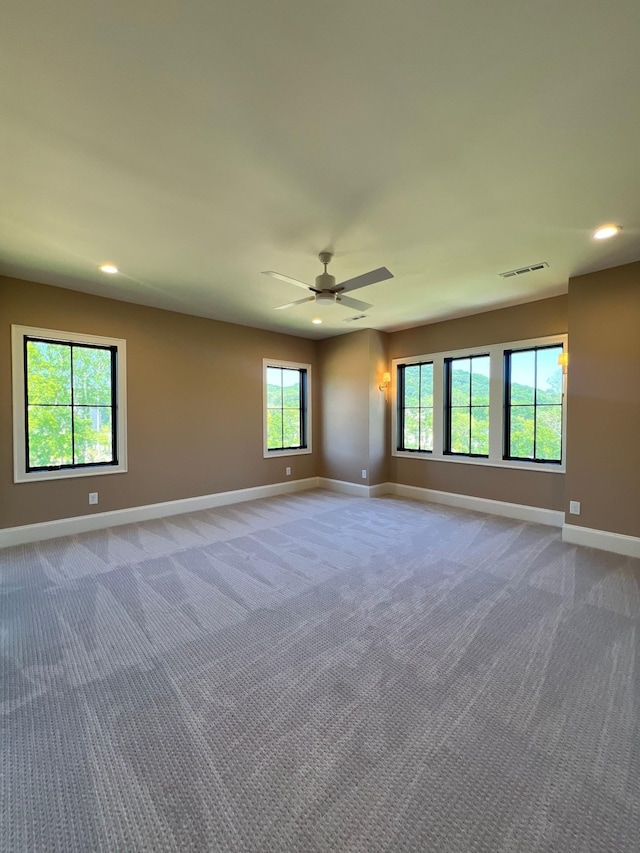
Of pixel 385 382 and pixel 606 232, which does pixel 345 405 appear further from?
pixel 606 232

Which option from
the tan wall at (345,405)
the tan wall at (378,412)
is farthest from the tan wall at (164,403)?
the tan wall at (378,412)

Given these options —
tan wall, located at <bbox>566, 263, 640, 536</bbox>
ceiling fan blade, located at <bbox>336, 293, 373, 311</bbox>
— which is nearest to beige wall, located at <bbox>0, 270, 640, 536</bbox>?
tan wall, located at <bbox>566, 263, 640, 536</bbox>

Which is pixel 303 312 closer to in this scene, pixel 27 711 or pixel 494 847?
pixel 27 711

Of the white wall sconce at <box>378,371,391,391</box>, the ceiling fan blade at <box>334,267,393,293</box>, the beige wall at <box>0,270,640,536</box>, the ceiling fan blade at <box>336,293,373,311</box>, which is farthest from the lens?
the white wall sconce at <box>378,371,391,391</box>

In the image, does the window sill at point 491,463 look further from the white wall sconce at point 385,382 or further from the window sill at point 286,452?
the window sill at point 286,452

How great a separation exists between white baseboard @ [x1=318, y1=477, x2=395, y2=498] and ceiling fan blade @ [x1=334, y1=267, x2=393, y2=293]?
3.76 metres

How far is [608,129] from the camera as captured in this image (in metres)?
1.87

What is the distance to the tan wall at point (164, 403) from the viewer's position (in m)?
3.97

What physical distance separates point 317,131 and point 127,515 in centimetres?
459

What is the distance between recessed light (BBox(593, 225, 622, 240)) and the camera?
9.34ft

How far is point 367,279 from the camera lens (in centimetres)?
293

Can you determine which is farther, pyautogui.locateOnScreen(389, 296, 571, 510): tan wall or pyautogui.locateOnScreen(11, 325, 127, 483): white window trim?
pyautogui.locateOnScreen(389, 296, 571, 510): tan wall

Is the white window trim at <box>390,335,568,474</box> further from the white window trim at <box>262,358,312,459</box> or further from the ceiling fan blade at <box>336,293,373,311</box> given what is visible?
the ceiling fan blade at <box>336,293,373,311</box>

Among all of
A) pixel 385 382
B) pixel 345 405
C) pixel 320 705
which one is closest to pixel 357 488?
pixel 345 405
